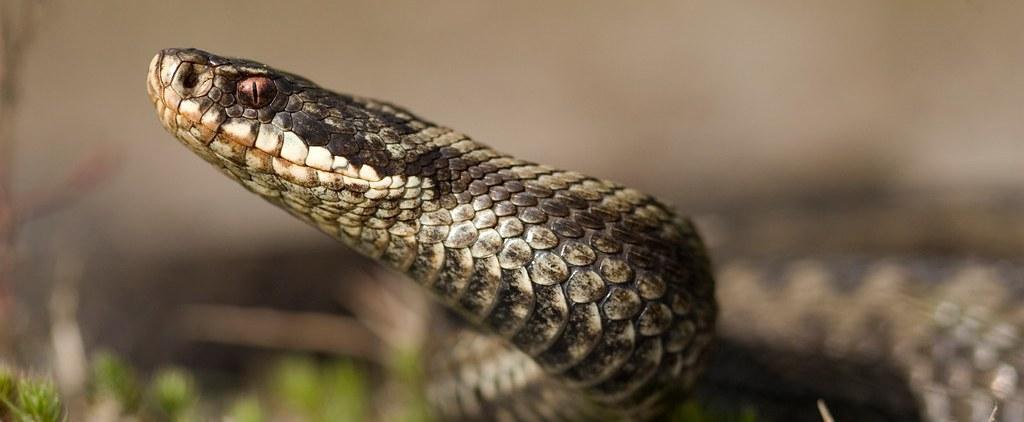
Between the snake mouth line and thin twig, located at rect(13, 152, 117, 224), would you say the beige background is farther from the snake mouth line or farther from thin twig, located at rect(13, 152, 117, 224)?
the snake mouth line

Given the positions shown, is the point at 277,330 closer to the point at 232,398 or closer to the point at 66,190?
the point at 232,398

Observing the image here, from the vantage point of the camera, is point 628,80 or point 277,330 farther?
point 628,80

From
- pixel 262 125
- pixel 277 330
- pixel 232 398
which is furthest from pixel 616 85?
pixel 262 125

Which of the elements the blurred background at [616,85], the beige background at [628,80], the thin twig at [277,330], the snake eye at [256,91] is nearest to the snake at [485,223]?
the snake eye at [256,91]

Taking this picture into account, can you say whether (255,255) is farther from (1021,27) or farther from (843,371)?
(1021,27)

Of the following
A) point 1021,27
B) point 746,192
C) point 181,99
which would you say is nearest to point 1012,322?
point 181,99

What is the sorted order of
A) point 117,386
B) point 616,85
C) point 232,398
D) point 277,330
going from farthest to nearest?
point 616,85 < point 277,330 < point 232,398 < point 117,386

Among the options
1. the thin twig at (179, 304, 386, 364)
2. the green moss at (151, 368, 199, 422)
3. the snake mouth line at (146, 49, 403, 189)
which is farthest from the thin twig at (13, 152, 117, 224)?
the snake mouth line at (146, 49, 403, 189)
